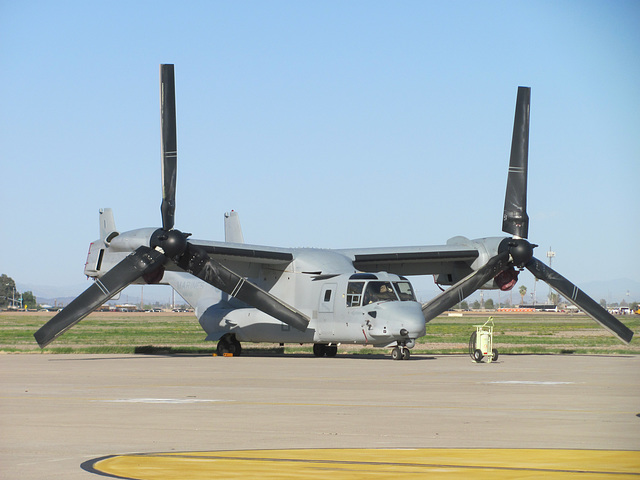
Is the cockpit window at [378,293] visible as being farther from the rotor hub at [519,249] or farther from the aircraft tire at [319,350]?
the rotor hub at [519,249]

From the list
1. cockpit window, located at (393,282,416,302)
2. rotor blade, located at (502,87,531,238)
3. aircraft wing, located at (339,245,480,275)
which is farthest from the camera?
aircraft wing, located at (339,245,480,275)

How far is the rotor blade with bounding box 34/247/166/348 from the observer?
27.1 meters

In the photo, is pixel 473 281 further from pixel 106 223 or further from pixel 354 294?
pixel 106 223

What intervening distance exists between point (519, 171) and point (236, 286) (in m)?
10.6

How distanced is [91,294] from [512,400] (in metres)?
15.6

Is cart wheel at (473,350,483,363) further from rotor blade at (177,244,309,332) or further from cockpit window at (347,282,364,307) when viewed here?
rotor blade at (177,244,309,332)

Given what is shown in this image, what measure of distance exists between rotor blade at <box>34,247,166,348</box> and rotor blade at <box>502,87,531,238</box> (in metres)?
12.1

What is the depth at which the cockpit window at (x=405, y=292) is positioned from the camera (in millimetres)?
28922

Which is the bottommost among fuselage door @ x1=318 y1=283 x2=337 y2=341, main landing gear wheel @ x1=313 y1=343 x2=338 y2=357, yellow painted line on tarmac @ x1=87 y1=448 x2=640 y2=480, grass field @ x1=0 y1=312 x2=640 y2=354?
grass field @ x1=0 y1=312 x2=640 y2=354

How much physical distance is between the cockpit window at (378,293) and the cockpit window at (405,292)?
0.30m

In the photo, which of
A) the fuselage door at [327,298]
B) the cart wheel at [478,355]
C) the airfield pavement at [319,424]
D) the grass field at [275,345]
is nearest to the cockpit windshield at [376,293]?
the fuselage door at [327,298]

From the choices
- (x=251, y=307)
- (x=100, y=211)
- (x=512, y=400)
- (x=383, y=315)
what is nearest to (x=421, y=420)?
(x=512, y=400)

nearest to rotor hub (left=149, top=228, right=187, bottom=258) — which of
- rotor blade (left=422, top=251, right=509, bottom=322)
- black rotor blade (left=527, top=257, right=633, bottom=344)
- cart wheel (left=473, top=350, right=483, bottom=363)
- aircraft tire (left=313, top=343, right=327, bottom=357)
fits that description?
aircraft tire (left=313, top=343, right=327, bottom=357)

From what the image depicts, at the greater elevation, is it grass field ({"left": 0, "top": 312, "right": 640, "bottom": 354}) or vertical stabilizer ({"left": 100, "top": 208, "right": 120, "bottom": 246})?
vertical stabilizer ({"left": 100, "top": 208, "right": 120, "bottom": 246})
